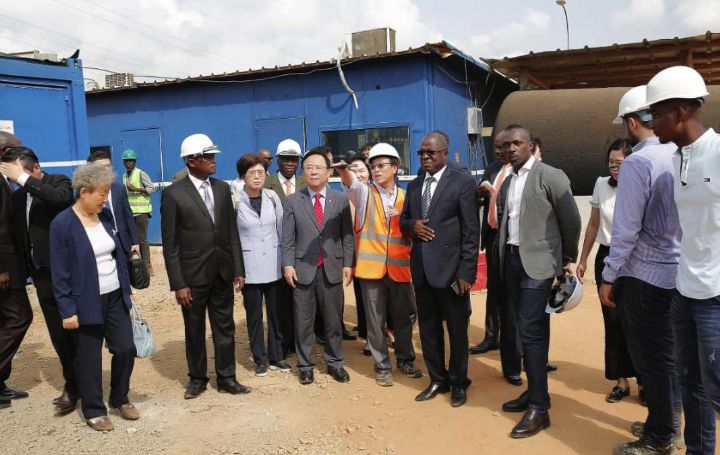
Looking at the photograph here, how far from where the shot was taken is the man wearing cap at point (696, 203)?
234 centimetres

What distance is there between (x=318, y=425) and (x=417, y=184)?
6.09ft

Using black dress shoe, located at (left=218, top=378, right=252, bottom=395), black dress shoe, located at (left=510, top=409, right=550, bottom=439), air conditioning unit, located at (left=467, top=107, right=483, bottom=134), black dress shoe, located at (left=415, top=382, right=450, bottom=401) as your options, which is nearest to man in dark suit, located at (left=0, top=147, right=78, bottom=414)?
black dress shoe, located at (left=218, top=378, right=252, bottom=395)

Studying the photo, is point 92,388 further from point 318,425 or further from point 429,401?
point 429,401

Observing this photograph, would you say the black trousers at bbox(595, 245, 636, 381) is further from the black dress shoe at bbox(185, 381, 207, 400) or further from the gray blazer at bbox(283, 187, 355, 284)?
the black dress shoe at bbox(185, 381, 207, 400)

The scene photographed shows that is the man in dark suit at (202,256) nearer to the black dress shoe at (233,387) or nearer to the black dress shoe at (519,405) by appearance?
the black dress shoe at (233,387)

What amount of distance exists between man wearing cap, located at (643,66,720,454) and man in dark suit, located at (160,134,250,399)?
305 centimetres

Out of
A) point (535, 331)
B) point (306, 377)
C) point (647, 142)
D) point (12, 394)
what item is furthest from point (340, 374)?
point (647, 142)

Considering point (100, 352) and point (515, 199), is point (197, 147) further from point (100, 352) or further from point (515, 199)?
point (515, 199)

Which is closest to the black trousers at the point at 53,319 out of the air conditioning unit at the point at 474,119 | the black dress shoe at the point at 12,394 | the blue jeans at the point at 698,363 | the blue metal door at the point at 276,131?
the black dress shoe at the point at 12,394

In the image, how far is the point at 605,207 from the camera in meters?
4.03

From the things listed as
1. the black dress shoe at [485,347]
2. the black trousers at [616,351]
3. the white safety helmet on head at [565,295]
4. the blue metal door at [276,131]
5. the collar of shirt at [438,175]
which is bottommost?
the black dress shoe at [485,347]

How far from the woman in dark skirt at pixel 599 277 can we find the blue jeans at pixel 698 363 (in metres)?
1.20

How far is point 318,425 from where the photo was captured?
12.5 ft

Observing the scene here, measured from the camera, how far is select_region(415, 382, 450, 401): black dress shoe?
163 inches
